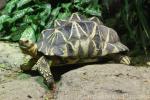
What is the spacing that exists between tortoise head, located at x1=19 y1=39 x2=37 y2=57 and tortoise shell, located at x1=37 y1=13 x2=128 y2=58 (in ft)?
0.23

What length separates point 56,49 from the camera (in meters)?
5.66

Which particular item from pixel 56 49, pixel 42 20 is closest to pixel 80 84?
pixel 56 49

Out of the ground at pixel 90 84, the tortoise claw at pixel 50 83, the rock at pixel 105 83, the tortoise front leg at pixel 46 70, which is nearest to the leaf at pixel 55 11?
the ground at pixel 90 84

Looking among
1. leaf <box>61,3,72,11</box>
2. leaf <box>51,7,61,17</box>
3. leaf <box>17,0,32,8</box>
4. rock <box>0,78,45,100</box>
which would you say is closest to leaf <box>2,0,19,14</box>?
leaf <box>17,0,32,8</box>

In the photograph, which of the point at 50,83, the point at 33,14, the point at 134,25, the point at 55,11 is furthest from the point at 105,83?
the point at 33,14

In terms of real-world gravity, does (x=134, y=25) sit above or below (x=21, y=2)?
above

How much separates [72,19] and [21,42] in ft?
2.53

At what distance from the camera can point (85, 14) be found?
291 inches

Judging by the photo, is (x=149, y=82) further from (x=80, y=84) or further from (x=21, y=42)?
(x=21, y=42)

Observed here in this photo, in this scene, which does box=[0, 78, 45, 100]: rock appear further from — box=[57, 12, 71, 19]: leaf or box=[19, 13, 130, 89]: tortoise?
box=[57, 12, 71, 19]: leaf

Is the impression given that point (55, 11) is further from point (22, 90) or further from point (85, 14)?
point (22, 90)

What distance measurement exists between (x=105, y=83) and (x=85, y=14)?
7.98 ft

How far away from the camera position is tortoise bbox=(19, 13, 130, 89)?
18.6 feet

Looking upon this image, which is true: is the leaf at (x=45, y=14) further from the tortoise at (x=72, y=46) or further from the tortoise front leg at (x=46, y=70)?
the tortoise front leg at (x=46, y=70)
